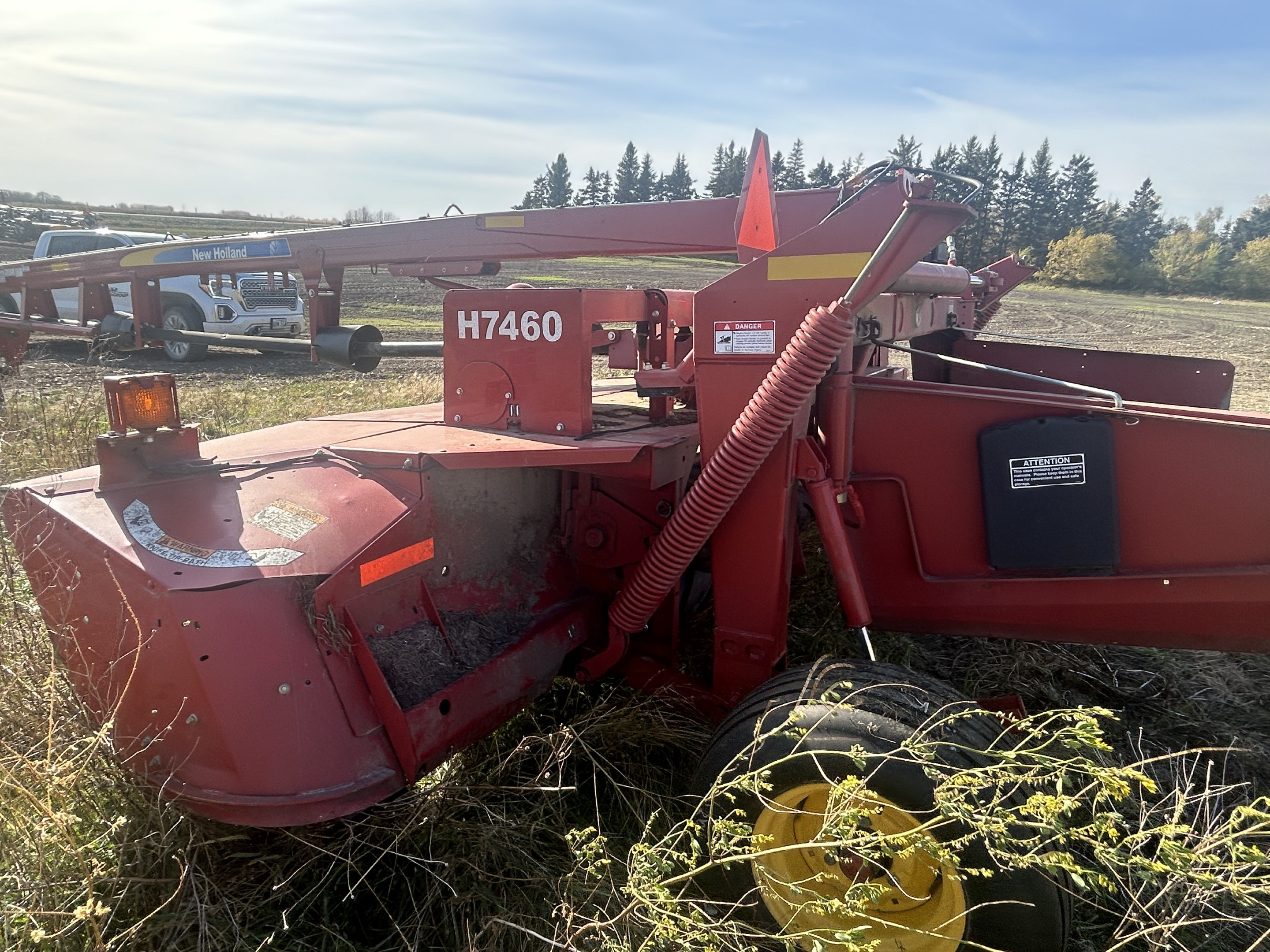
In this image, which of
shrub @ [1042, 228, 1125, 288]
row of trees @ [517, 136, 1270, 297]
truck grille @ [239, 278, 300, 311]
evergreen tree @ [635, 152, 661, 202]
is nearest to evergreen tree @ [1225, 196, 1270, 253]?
row of trees @ [517, 136, 1270, 297]

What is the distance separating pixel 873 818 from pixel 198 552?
6.72 feet

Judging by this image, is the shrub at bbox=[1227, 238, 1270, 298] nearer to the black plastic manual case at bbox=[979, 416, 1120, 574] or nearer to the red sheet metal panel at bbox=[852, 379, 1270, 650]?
the red sheet metal panel at bbox=[852, 379, 1270, 650]

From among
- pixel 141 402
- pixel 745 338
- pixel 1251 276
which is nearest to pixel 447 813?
Answer: pixel 141 402

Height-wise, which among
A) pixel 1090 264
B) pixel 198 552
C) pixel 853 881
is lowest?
pixel 853 881

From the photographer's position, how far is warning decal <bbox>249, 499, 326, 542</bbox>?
2.49 meters

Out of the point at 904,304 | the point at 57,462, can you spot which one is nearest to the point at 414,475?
the point at 904,304

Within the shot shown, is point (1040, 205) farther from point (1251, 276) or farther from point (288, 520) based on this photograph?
point (288, 520)

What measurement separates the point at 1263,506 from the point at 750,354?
154cm

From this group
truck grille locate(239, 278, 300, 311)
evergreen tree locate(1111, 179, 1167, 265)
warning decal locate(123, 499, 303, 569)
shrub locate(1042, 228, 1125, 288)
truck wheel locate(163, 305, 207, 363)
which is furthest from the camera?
evergreen tree locate(1111, 179, 1167, 265)

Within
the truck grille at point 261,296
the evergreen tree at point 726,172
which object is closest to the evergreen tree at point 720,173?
the evergreen tree at point 726,172

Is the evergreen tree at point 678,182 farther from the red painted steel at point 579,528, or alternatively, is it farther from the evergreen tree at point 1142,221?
the red painted steel at point 579,528

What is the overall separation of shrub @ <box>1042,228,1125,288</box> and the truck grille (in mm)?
47511

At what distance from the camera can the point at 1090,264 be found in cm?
4812

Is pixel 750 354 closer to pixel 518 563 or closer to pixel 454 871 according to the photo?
pixel 518 563
